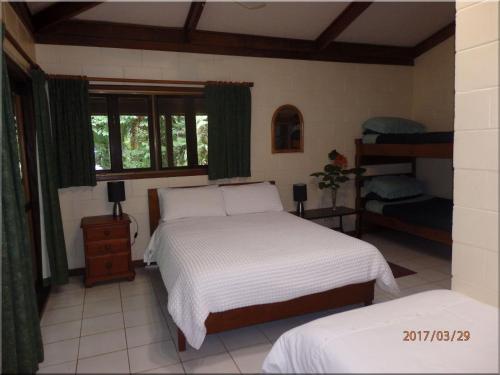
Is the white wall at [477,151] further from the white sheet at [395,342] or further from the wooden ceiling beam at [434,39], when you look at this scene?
the wooden ceiling beam at [434,39]

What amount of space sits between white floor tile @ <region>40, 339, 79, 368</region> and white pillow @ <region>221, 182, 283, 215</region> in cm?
190

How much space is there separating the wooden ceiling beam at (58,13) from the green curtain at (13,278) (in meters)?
1.24

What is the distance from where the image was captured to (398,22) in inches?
171

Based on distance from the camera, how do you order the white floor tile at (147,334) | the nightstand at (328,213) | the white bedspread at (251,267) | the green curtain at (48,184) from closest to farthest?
the white bedspread at (251,267) < the white floor tile at (147,334) < the green curtain at (48,184) < the nightstand at (328,213)

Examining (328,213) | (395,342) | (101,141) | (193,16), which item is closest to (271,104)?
(193,16)

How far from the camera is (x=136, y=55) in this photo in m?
3.82

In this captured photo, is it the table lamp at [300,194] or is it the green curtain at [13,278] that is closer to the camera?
the green curtain at [13,278]

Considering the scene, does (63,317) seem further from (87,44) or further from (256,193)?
(87,44)

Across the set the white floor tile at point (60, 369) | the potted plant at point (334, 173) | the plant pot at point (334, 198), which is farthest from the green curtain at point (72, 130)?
the plant pot at point (334, 198)

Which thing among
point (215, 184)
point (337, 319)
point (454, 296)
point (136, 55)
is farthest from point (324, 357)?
point (136, 55)

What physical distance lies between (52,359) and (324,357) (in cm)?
186

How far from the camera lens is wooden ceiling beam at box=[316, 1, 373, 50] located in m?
3.73

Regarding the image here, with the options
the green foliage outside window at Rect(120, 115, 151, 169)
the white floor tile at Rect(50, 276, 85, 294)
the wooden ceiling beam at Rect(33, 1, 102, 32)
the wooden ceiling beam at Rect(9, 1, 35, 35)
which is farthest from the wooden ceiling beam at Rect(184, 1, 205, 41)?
the white floor tile at Rect(50, 276, 85, 294)

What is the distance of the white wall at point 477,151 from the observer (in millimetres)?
1370
